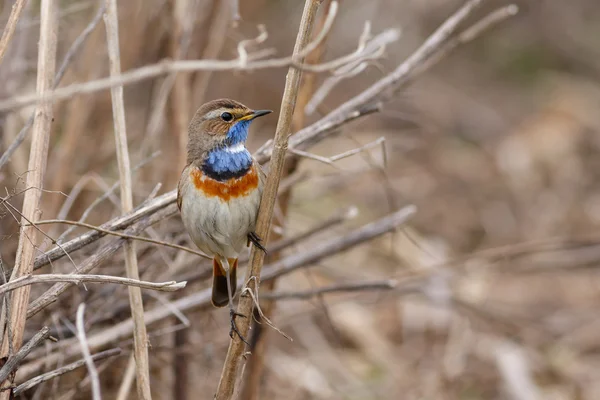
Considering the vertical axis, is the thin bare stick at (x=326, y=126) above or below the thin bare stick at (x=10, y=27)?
below

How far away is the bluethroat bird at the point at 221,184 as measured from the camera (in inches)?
126

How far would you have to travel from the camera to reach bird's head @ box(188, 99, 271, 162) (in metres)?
3.35

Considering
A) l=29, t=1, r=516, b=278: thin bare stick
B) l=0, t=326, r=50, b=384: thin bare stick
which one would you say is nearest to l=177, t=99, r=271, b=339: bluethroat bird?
l=29, t=1, r=516, b=278: thin bare stick

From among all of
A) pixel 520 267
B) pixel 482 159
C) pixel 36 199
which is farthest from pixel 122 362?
pixel 482 159

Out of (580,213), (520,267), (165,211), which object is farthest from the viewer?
(580,213)

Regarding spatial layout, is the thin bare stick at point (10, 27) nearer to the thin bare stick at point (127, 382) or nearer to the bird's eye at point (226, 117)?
the bird's eye at point (226, 117)

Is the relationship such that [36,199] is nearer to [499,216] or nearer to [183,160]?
[183,160]

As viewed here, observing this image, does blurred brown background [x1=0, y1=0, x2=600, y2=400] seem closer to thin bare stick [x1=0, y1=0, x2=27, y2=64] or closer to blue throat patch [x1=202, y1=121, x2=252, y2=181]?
blue throat patch [x1=202, y1=121, x2=252, y2=181]

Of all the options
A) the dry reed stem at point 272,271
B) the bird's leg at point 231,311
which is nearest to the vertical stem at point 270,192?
the bird's leg at point 231,311

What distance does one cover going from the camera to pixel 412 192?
802cm

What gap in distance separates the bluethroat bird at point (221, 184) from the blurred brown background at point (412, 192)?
40 centimetres

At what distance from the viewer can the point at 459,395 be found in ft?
18.0

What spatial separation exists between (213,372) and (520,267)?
2822 millimetres

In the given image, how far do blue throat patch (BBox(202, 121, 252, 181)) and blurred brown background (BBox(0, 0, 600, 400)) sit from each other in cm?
46
